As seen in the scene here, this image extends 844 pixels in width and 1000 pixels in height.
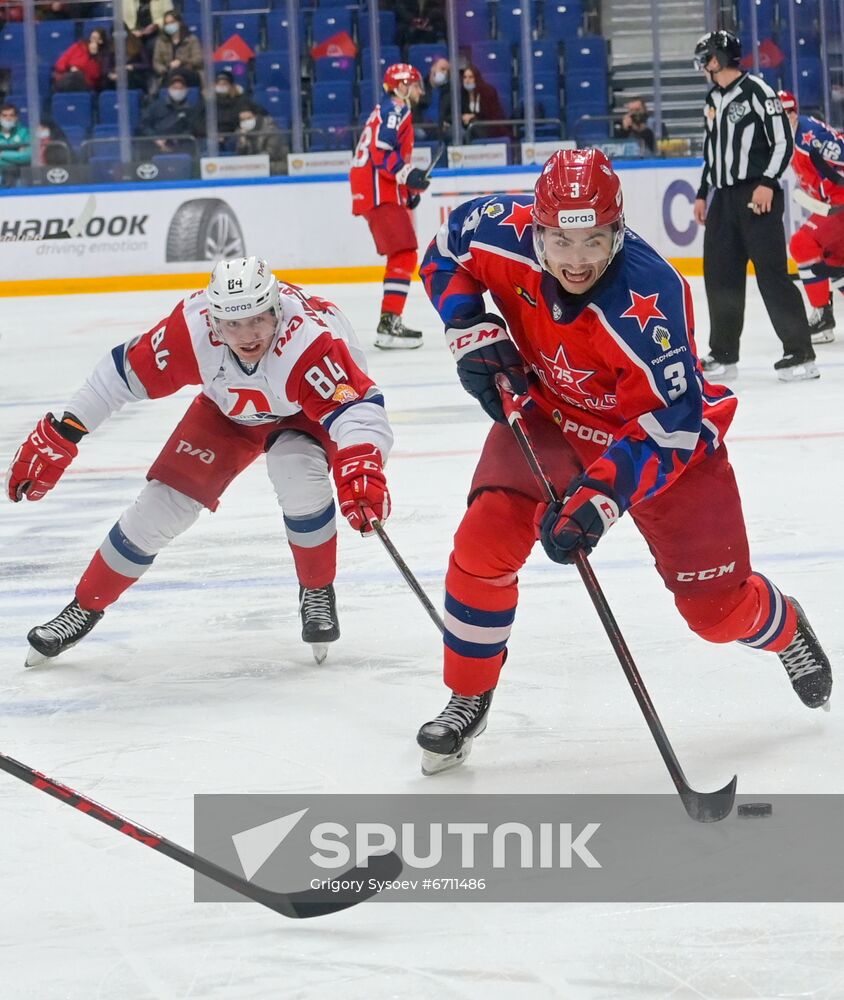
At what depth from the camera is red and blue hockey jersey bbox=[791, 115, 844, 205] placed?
261 inches

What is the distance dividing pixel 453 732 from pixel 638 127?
828cm

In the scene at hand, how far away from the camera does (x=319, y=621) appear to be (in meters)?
2.89

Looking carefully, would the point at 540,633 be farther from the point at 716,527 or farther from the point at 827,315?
the point at 827,315

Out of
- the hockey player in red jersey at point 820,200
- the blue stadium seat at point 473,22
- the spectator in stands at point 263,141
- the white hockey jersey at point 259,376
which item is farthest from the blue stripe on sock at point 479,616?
the blue stadium seat at point 473,22

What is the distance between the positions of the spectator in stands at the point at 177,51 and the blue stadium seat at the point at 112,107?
0.74ft

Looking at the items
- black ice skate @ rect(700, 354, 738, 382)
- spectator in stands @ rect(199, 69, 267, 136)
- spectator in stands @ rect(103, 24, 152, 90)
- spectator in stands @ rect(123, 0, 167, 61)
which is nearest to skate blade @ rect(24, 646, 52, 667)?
black ice skate @ rect(700, 354, 738, 382)

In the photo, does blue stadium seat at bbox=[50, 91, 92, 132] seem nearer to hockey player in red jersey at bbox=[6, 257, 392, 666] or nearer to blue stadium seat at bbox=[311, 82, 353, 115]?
blue stadium seat at bbox=[311, 82, 353, 115]

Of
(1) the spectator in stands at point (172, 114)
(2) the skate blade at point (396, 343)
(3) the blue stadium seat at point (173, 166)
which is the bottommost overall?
(2) the skate blade at point (396, 343)

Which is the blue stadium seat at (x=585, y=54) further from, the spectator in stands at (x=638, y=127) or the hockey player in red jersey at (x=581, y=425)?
the hockey player in red jersey at (x=581, y=425)

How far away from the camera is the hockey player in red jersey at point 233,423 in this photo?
2730 millimetres

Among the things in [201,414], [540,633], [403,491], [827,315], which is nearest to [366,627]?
[540,633]

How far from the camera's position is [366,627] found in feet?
10.2

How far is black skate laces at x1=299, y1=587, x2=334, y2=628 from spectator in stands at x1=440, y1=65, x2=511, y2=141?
297 inches

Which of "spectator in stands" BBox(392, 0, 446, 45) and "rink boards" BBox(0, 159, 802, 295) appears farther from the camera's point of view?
"spectator in stands" BBox(392, 0, 446, 45)
